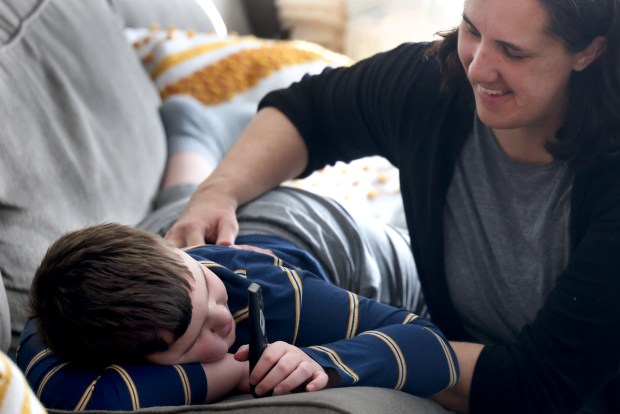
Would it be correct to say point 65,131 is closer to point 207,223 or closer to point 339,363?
point 207,223

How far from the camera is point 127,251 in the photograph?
96 cm

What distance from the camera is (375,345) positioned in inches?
→ 39.5

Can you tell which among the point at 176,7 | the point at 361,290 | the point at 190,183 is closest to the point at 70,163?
the point at 190,183

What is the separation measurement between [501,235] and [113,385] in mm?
564

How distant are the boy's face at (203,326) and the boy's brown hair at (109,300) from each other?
15mm

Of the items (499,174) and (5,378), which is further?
(499,174)

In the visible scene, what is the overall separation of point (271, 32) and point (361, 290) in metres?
1.42

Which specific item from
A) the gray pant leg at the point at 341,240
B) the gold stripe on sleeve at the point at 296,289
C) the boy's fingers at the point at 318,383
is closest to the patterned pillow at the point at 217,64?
the gray pant leg at the point at 341,240

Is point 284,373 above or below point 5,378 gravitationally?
below

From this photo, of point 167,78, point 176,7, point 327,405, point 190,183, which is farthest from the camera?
point 176,7

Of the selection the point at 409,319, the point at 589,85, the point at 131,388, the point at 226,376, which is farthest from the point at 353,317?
the point at 589,85

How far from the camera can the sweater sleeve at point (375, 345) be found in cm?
97

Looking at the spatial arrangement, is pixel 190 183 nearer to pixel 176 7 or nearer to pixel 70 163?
pixel 70 163

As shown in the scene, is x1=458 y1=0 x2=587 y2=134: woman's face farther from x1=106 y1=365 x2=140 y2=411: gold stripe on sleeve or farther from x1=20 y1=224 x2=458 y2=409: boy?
x1=106 y1=365 x2=140 y2=411: gold stripe on sleeve
